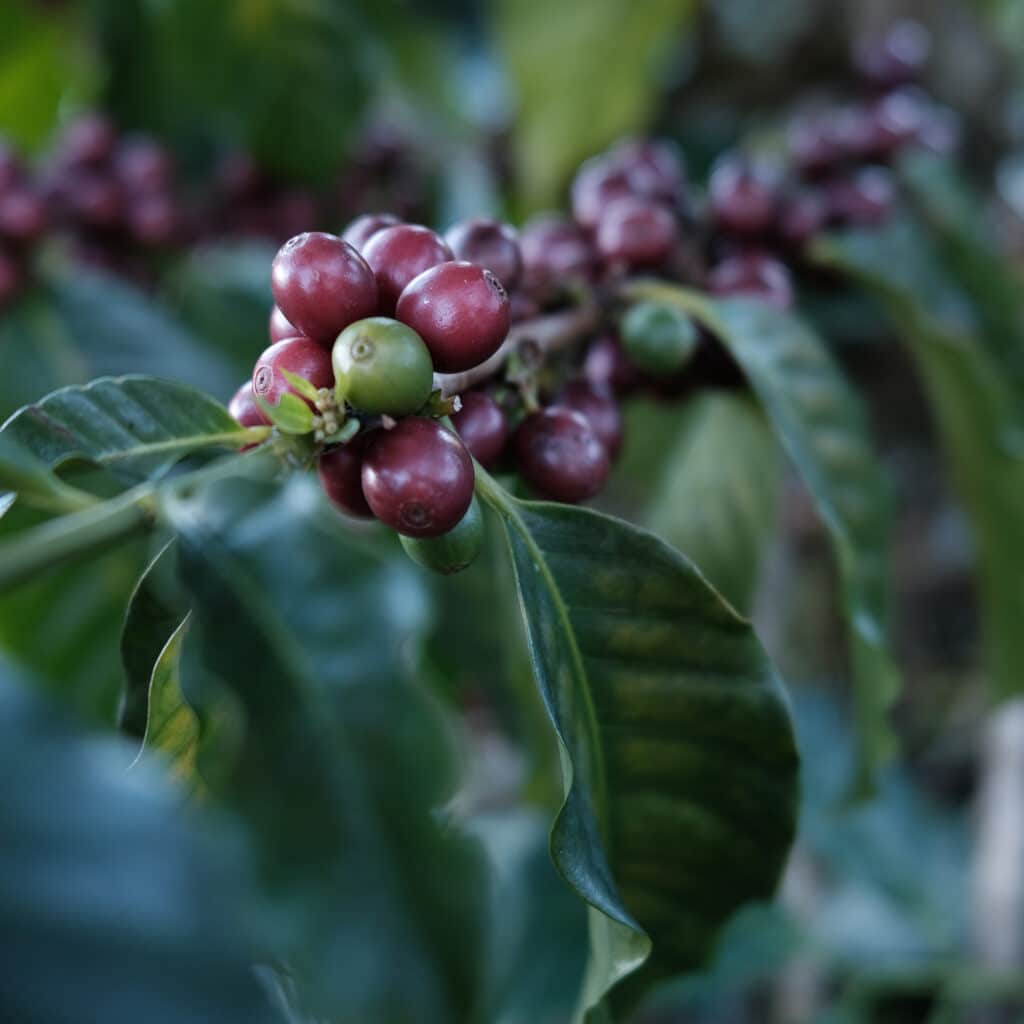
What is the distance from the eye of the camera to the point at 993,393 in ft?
2.91

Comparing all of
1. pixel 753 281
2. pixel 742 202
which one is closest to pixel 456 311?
pixel 753 281

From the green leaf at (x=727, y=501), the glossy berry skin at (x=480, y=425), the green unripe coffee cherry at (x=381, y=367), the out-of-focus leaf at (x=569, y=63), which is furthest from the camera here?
the out-of-focus leaf at (x=569, y=63)

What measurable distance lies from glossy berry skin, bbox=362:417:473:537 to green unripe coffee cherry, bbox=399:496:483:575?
0.02 metres

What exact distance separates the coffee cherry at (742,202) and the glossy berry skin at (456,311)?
49 centimetres

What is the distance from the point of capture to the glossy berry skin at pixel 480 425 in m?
0.56

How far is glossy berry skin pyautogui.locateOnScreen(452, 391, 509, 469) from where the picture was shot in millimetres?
556

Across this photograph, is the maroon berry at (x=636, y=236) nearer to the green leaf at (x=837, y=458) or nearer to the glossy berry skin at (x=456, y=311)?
the green leaf at (x=837, y=458)

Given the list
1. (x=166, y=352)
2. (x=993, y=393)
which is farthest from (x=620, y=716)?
(x=166, y=352)

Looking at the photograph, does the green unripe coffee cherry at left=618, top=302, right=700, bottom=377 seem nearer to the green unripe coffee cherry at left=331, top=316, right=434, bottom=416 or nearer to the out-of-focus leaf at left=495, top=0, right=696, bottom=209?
the green unripe coffee cherry at left=331, top=316, right=434, bottom=416

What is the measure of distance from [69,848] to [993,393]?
A: 822 millimetres

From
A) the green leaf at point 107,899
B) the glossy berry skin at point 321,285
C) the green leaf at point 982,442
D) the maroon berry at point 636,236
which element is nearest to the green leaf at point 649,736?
the glossy berry skin at point 321,285

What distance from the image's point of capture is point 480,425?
56 cm

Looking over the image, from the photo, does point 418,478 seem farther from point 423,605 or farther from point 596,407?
point 423,605

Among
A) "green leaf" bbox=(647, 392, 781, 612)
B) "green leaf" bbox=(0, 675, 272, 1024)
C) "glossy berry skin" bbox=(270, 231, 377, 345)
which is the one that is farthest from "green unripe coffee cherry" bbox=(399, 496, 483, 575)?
"green leaf" bbox=(647, 392, 781, 612)
